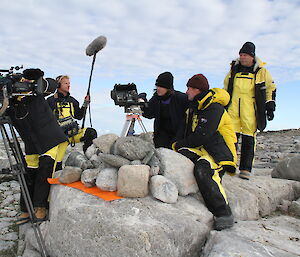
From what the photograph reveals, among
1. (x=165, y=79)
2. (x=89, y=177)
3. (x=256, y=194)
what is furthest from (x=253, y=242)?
(x=165, y=79)

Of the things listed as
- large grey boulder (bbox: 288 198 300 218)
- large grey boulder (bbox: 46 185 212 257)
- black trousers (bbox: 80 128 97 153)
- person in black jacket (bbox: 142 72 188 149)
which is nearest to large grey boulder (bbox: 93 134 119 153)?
large grey boulder (bbox: 46 185 212 257)

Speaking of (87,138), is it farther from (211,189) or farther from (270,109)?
(270,109)

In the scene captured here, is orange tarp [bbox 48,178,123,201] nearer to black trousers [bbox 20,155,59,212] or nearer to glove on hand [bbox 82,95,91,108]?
black trousers [bbox 20,155,59,212]

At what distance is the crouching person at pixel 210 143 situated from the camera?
162 inches

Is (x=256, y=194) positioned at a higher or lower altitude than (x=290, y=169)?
lower

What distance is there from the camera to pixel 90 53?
6770 millimetres

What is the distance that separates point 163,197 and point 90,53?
414 cm

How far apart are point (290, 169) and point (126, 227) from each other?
4820mm

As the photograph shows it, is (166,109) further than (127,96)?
No

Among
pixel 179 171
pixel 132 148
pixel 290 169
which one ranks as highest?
pixel 132 148

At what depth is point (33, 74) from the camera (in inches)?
173

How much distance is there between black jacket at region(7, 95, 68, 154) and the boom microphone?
2.28 metres

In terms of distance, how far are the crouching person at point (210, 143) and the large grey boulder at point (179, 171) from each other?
0.13 meters

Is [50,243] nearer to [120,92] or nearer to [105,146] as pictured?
[105,146]
